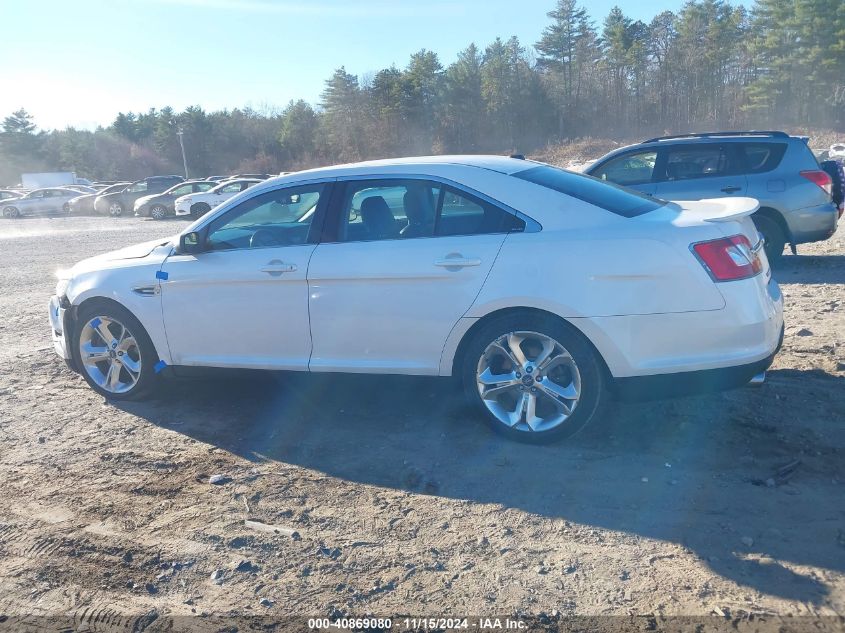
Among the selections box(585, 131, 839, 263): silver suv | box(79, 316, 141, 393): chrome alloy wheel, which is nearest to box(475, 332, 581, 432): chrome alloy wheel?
box(79, 316, 141, 393): chrome alloy wheel

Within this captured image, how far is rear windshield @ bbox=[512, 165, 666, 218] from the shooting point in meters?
4.72

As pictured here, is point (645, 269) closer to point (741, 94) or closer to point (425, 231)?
point (425, 231)

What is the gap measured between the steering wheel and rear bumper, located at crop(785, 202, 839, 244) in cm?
709

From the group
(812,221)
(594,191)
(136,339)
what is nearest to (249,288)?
(136,339)

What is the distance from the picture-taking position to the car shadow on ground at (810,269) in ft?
30.7

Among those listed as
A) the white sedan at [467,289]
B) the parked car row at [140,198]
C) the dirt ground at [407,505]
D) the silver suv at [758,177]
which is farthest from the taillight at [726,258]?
the parked car row at [140,198]

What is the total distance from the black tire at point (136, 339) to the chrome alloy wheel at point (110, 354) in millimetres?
27

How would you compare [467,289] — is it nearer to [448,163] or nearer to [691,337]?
[448,163]

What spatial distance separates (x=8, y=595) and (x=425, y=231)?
2915mm

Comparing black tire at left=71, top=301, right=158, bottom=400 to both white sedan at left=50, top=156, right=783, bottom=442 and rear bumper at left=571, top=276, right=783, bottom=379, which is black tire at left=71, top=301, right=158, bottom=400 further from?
rear bumper at left=571, top=276, right=783, bottom=379

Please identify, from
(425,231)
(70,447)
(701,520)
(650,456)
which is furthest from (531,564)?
(70,447)

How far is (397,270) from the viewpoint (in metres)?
4.79

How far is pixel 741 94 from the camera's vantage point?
54906mm

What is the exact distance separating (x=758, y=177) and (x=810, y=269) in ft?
4.59
